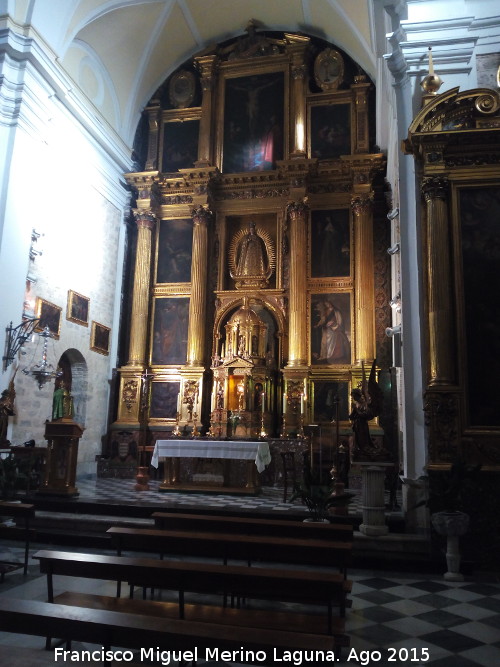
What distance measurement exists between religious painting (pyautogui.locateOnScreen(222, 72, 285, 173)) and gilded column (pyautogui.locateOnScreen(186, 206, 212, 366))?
1.80 metres

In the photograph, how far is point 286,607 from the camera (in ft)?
15.2

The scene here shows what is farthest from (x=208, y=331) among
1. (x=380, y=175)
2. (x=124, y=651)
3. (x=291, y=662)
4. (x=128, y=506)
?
(x=291, y=662)

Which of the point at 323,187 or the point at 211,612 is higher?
the point at 323,187

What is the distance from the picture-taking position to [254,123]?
1614cm

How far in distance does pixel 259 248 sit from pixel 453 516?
10.6 meters

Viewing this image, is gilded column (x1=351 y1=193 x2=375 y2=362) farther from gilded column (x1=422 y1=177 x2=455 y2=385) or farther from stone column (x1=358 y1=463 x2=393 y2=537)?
stone column (x1=358 y1=463 x2=393 y2=537)

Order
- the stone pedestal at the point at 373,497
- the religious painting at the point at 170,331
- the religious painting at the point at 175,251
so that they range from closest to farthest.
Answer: the stone pedestal at the point at 373,497, the religious painting at the point at 170,331, the religious painting at the point at 175,251

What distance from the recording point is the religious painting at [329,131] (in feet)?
50.5

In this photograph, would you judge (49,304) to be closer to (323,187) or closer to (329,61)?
(323,187)

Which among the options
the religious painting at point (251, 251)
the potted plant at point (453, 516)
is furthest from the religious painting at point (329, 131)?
the potted plant at point (453, 516)

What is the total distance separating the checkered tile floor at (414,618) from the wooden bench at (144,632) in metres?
0.79

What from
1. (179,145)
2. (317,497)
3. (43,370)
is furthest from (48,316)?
(317,497)

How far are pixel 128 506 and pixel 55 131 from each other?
28.2 ft

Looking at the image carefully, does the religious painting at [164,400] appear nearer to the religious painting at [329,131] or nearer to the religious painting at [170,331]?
the religious painting at [170,331]
